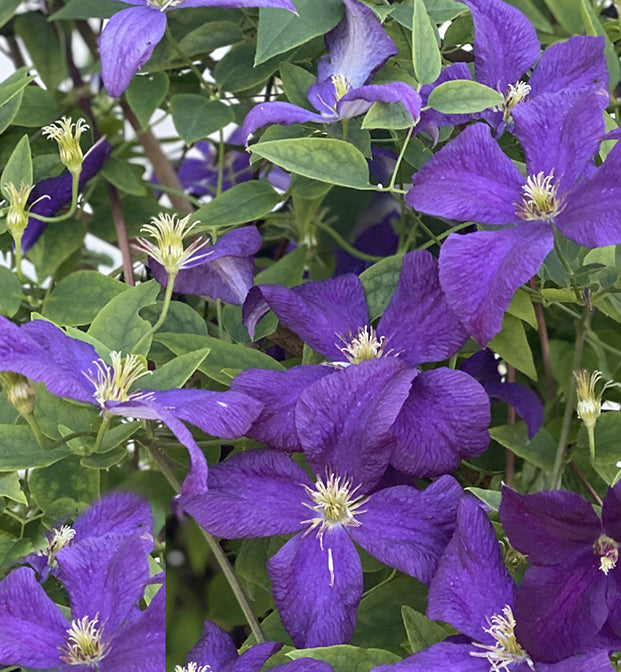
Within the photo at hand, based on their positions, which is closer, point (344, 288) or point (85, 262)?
point (344, 288)

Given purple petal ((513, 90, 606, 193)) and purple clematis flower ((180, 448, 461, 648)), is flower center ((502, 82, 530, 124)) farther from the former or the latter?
purple clematis flower ((180, 448, 461, 648))

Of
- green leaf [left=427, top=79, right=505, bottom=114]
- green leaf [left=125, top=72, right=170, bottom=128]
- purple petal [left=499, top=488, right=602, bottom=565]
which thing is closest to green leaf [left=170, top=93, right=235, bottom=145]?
green leaf [left=125, top=72, right=170, bottom=128]

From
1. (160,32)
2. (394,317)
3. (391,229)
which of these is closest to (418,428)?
(394,317)

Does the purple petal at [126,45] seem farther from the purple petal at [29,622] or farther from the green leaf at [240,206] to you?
the purple petal at [29,622]

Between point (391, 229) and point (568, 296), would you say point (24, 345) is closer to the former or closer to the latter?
point (568, 296)

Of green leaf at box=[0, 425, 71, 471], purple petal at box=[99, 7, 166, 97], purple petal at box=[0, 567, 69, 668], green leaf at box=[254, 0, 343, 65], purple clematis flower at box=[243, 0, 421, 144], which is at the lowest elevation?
purple petal at box=[0, 567, 69, 668]
